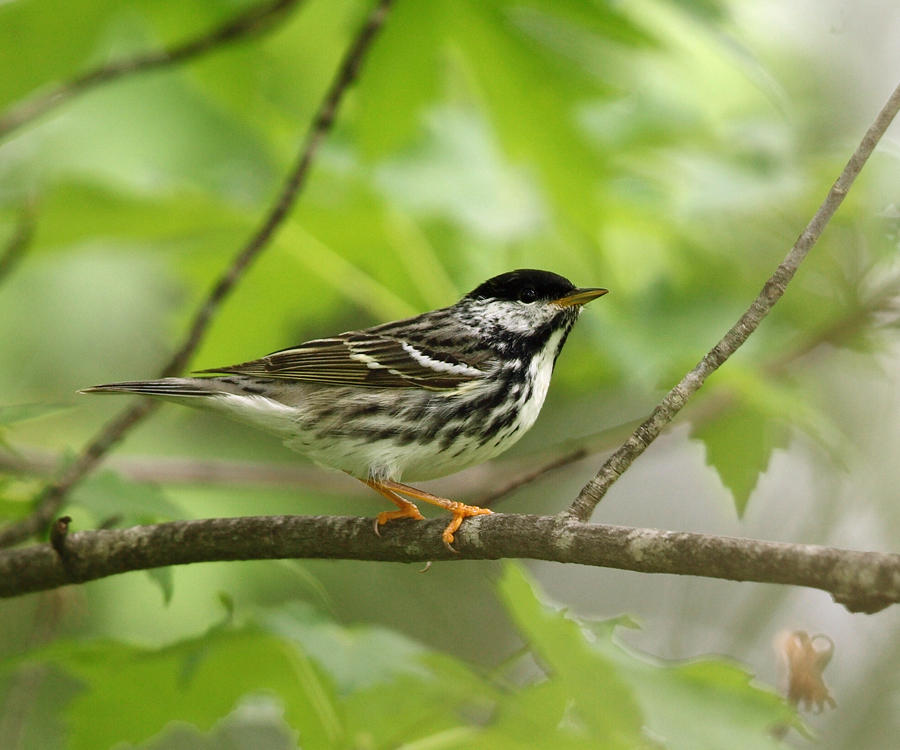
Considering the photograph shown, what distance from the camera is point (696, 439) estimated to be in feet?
12.3

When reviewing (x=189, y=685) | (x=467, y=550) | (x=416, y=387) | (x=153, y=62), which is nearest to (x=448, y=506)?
(x=467, y=550)

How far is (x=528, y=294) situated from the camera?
158 inches

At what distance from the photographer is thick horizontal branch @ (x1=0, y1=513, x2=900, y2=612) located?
6.16 feet

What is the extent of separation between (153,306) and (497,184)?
2207 millimetres

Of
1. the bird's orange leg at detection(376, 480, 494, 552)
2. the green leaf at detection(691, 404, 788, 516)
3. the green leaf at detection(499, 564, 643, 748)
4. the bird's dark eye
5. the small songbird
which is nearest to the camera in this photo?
the green leaf at detection(499, 564, 643, 748)

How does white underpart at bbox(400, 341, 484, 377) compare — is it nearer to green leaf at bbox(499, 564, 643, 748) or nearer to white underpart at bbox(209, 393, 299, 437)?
white underpart at bbox(209, 393, 299, 437)

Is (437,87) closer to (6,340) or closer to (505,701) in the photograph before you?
(505,701)

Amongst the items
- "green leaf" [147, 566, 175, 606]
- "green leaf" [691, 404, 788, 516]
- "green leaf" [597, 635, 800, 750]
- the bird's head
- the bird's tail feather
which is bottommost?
"green leaf" [147, 566, 175, 606]

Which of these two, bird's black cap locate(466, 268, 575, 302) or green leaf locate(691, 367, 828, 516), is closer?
green leaf locate(691, 367, 828, 516)

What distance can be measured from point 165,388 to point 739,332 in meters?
1.83

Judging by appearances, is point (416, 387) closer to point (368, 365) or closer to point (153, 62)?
point (368, 365)

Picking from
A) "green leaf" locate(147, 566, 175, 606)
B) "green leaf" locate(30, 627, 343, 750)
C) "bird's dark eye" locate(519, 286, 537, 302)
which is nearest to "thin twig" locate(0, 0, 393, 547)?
"green leaf" locate(147, 566, 175, 606)

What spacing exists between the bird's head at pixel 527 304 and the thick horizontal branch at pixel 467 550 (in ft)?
4.03

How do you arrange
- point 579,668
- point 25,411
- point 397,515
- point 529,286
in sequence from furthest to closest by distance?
point 529,286 → point 397,515 → point 25,411 → point 579,668
